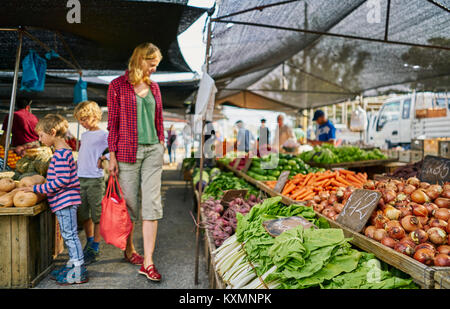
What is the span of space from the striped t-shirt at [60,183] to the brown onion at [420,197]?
3001mm

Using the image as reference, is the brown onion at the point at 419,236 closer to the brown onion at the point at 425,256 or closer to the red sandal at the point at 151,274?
the brown onion at the point at 425,256

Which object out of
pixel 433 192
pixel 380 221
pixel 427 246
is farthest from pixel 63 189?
pixel 433 192

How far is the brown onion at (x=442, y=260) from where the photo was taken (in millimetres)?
1565

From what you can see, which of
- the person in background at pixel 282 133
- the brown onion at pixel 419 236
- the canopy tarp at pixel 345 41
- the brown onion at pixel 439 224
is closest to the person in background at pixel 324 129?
the person in background at pixel 282 133

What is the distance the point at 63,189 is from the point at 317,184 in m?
2.89

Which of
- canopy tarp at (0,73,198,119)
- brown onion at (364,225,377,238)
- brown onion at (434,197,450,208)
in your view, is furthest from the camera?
canopy tarp at (0,73,198,119)

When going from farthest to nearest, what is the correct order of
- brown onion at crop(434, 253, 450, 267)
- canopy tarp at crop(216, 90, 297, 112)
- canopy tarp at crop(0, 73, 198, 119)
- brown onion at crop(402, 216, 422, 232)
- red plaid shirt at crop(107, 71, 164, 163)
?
canopy tarp at crop(216, 90, 297, 112), canopy tarp at crop(0, 73, 198, 119), red plaid shirt at crop(107, 71, 164, 163), brown onion at crop(402, 216, 422, 232), brown onion at crop(434, 253, 450, 267)

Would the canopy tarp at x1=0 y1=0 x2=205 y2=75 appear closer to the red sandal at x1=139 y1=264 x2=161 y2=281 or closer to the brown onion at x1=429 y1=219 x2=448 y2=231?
the red sandal at x1=139 y1=264 x2=161 y2=281

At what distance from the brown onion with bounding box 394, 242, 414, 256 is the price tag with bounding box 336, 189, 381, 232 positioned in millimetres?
337

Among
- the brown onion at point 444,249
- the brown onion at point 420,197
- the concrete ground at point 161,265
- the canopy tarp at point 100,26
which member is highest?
the canopy tarp at point 100,26

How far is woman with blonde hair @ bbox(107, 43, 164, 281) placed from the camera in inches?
117

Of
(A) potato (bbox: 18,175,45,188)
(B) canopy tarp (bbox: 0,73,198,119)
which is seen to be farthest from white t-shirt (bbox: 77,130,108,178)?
(B) canopy tarp (bbox: 0,73,198,119)

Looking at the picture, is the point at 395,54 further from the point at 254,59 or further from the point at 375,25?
the point at 254,59
